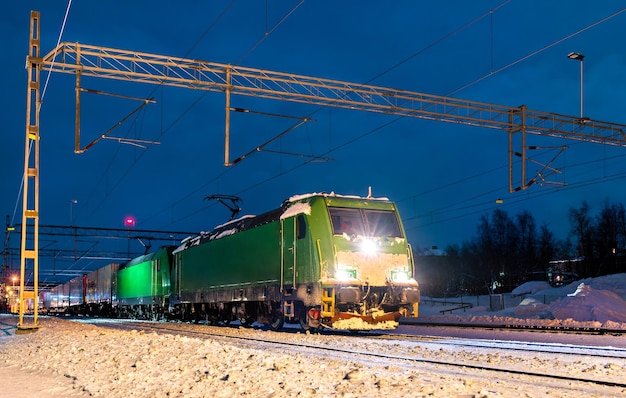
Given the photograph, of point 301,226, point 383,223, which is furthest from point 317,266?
point 383,223

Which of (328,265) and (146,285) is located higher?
(328,265)

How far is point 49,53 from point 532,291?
4104cm

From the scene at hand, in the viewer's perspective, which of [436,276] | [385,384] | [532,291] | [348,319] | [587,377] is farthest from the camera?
[436,276]

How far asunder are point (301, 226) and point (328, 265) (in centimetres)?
164

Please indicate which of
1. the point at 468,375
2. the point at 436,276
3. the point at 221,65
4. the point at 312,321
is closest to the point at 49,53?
the point at 221,65

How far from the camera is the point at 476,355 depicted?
12492 mm

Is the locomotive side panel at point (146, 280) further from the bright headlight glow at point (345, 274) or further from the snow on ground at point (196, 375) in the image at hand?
the snow on ground at point (196, 375)

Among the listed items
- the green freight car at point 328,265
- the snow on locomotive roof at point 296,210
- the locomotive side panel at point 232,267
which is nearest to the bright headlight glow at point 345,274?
the green freight car at point 328,265

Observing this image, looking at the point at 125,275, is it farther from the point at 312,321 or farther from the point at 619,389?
the point at 619,389

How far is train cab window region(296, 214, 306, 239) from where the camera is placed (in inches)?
736

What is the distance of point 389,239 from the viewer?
19.2 meters

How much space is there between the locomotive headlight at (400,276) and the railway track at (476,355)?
1548 mm

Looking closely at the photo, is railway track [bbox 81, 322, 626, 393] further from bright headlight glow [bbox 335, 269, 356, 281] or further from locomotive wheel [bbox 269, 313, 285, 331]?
locomotive wheel [bbox 269, 313, 285, 331]

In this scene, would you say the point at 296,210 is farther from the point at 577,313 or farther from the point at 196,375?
the point at 577,313
